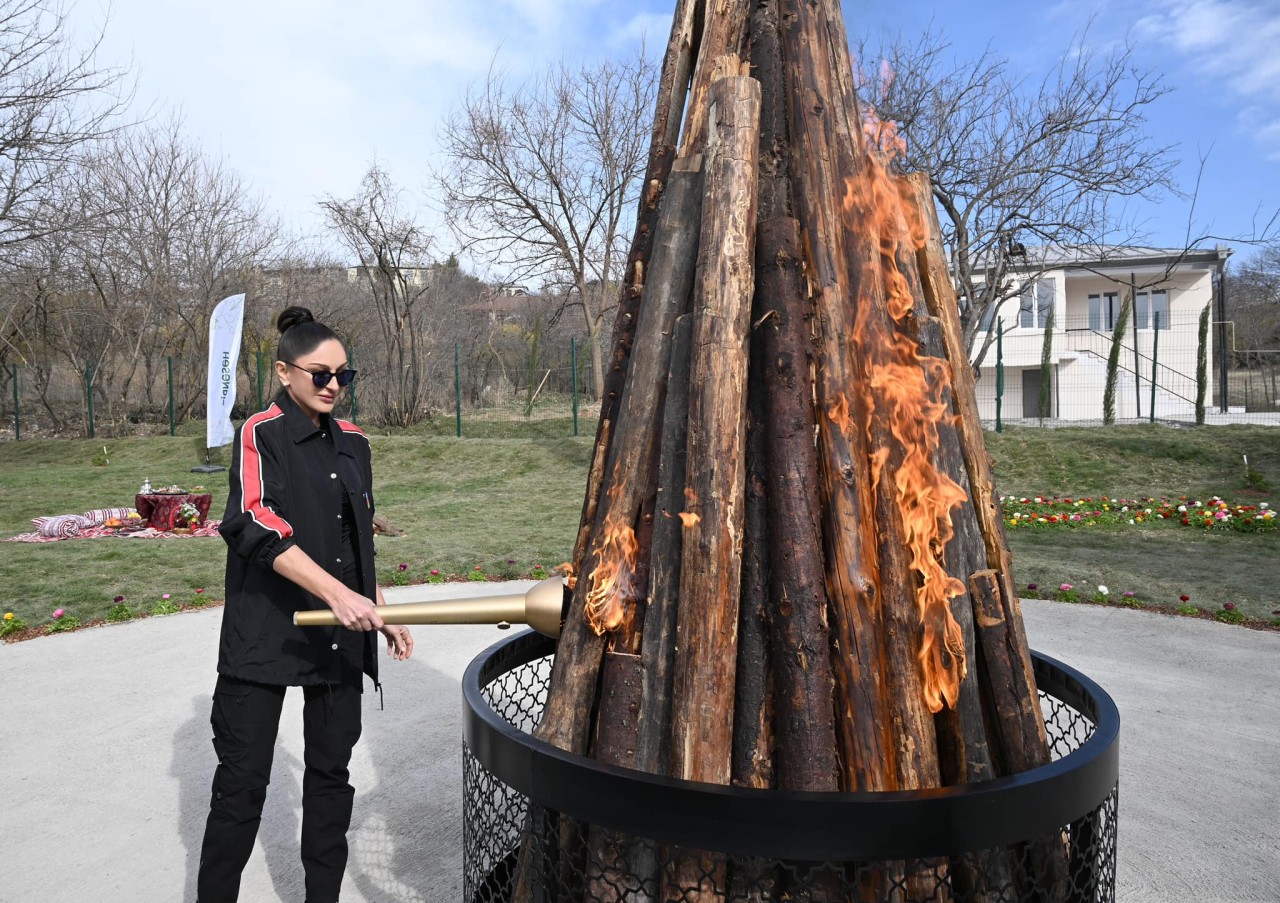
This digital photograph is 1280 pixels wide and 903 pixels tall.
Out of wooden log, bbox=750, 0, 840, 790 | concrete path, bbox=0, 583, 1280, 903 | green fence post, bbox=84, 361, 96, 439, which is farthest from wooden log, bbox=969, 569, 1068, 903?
green fence post, bbox=84, 361, 96, 439

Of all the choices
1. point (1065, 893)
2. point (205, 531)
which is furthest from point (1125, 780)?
point (205, 531)

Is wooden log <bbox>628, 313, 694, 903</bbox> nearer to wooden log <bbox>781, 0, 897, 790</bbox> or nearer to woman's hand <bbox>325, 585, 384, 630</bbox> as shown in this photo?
wooden log <bbox>781, 0, 897, 790</bbox>

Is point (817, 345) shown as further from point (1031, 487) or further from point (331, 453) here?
point (1031, 487)

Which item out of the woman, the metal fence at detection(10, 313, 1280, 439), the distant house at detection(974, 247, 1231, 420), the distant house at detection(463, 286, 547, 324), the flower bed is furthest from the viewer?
the distant house at detection(463, 286, 547, 324)

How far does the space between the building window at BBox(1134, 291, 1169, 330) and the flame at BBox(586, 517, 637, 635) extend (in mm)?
30657

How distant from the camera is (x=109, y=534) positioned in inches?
403

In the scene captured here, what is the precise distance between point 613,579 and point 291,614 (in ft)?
3.60

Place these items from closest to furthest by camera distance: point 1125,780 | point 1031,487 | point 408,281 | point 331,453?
point 331,453 → point 1125,780 → point 1031,487 → point 408,281

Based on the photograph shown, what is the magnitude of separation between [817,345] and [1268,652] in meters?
4.99

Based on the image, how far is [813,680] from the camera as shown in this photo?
1853 mm

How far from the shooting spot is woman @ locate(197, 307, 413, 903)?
244cm

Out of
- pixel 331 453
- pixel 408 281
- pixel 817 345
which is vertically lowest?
pixel 331 453

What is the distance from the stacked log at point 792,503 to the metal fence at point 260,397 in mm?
16943

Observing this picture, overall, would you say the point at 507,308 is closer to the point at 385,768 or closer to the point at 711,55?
the point at 385,768
